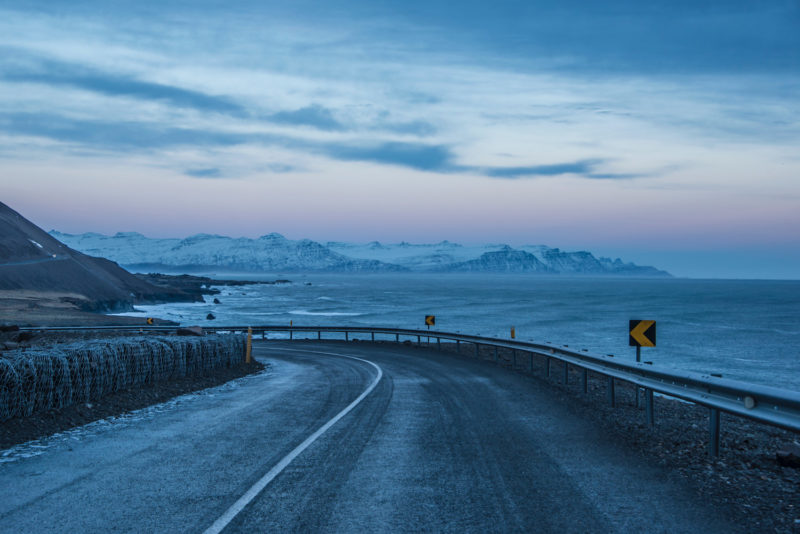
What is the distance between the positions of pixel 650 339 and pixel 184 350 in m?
10.6

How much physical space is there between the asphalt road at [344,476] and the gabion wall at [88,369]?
3.68 feet

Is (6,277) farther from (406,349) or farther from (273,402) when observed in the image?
(273,402)

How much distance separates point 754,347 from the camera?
166 feet

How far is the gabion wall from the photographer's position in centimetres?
902

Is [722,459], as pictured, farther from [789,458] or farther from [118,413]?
[118,413]

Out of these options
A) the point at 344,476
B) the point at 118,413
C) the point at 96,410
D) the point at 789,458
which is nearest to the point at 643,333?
the point at 789,458

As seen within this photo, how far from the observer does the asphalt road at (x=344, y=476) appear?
17.1 ft

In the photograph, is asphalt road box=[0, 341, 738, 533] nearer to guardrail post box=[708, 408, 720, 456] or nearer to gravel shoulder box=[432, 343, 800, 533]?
gravel shoulder box=[432, 343, 800, 533]

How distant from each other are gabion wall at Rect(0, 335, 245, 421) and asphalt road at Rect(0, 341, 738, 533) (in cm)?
112

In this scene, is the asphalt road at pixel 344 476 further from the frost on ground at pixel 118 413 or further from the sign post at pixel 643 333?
the sign post at pixel 643 333

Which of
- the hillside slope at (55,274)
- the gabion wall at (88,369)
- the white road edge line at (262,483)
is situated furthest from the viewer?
the hillside slope at (55,274)

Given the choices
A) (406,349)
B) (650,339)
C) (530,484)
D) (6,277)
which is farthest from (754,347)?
(6,277)

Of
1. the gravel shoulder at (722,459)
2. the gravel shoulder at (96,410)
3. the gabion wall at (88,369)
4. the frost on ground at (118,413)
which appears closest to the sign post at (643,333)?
the gravel shoulder at (722,459)

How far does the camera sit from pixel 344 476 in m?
6.52
